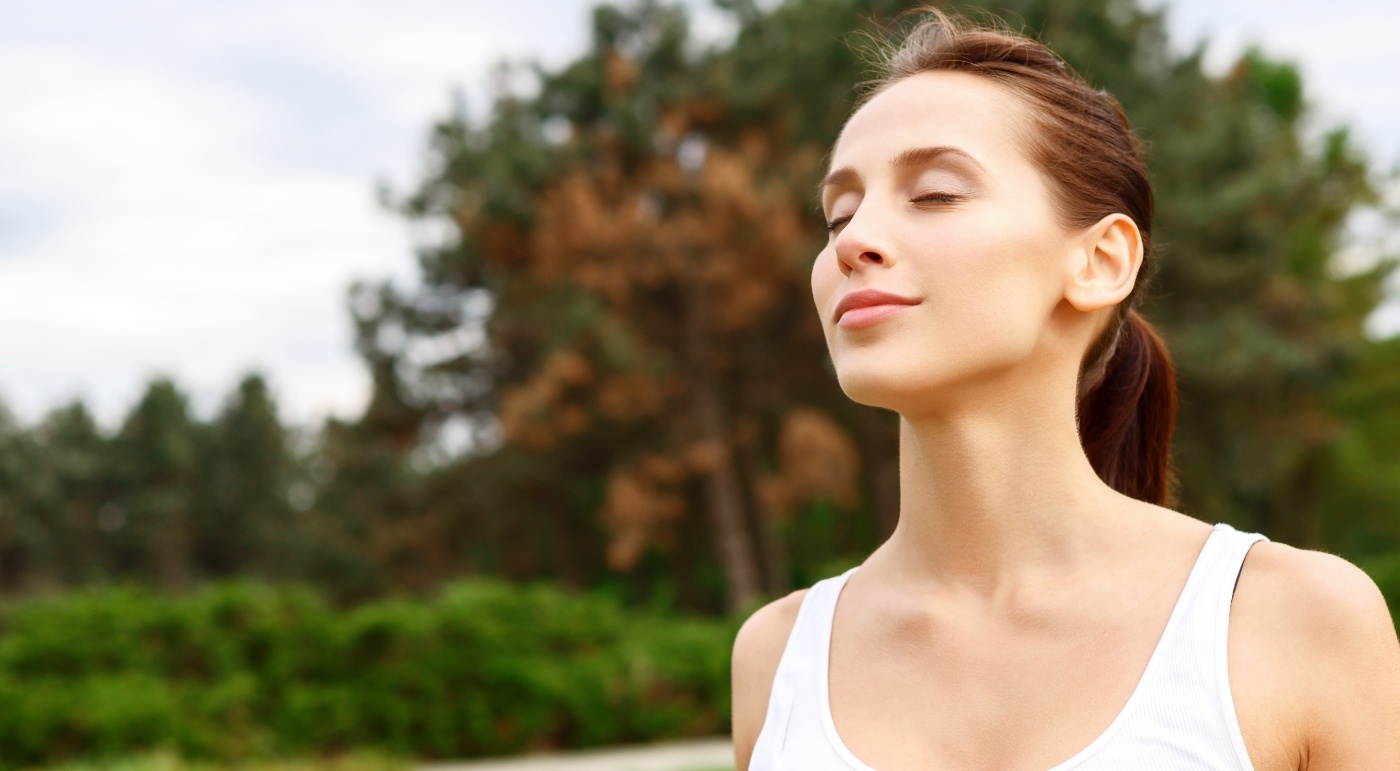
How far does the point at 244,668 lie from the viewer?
10852 millimetres

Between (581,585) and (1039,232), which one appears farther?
(581,585)

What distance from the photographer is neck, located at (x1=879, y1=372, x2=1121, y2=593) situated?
1448 mm

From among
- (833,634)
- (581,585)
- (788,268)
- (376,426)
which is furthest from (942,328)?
(581,585)

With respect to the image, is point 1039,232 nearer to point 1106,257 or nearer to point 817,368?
point 1106,257

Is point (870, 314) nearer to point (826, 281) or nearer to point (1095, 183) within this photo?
point (826, 281)

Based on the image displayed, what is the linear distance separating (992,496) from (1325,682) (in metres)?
0.40

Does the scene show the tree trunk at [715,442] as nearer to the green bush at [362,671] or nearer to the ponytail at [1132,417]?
the green bush at [362,671]

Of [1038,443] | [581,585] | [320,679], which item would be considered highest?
[1038,443]

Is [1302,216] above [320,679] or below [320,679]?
above

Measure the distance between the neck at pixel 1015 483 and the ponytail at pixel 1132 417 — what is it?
318 mm

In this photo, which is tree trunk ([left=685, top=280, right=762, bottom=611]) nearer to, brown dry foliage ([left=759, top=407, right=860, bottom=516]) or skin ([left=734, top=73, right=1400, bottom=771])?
brown dry foliage ([left=759, top=407, right=860, bottom=516])

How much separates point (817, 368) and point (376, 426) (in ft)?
26.8

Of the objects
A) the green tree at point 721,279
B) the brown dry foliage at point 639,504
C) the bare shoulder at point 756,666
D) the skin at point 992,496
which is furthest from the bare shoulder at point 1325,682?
the brown dry foliage at point 639,504

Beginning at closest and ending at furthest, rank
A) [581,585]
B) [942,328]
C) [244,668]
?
[942,328] → [244,668] → [581,585]
